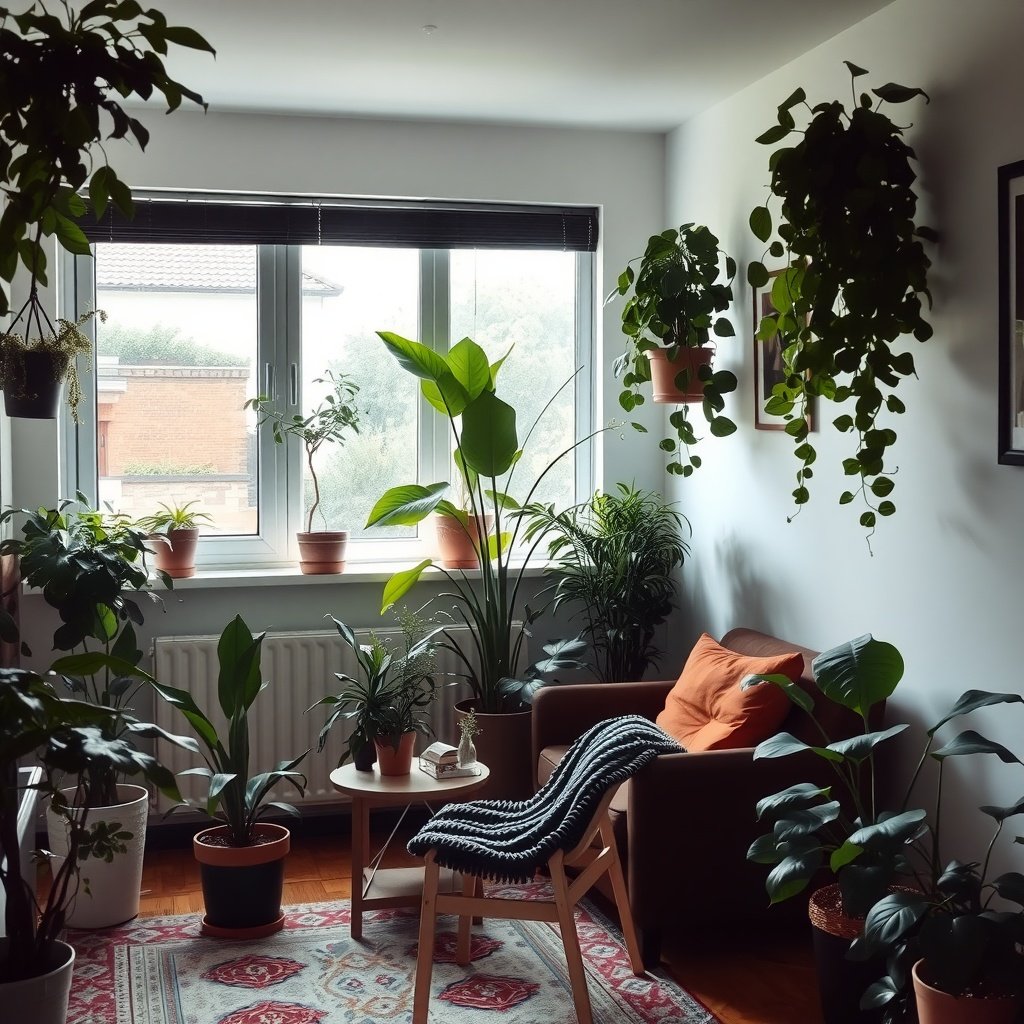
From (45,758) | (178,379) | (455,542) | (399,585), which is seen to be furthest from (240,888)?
(178,379)

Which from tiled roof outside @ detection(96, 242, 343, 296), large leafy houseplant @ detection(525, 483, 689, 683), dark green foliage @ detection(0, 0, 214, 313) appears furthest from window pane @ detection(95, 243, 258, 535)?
dark green foliage @ detection(0, 0, 214, 313)

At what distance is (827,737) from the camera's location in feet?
10.8

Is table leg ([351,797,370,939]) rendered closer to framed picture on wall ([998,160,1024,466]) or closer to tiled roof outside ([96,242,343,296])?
framed picture on wall ([998,160,1024,466])

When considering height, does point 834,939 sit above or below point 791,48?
below

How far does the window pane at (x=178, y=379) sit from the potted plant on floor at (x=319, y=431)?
118mm

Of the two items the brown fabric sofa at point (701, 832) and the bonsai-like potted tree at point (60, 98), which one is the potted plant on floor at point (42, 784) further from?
the brown fabric sofa at point (701, 832)

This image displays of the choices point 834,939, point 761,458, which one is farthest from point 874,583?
point 834,939

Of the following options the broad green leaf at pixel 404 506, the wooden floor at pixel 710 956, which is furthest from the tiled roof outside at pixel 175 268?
the wooden floor at pixel 710 956

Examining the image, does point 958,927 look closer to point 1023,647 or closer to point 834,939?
point 834,939

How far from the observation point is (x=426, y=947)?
9.57 feet

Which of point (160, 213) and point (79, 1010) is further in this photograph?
point (160, 213)

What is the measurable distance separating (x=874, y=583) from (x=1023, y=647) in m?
0.65

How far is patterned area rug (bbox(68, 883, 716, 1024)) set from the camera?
3.06 m

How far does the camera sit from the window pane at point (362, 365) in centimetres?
474
